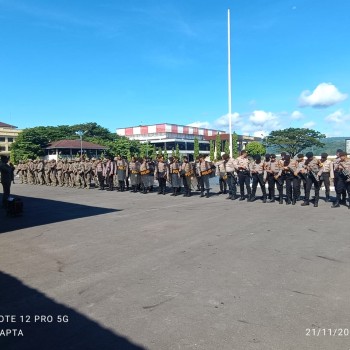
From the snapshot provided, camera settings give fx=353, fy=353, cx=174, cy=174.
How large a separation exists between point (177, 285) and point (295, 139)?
92280mm

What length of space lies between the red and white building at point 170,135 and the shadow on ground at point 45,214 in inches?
3627

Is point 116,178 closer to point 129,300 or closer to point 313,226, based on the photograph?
point 313,226

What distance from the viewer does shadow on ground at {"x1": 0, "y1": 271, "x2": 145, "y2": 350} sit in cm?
352

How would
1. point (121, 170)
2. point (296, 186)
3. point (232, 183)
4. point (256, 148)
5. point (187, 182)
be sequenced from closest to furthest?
point (296, 186), point (232, 183), point (187, 182), point (121, 170), point (256, 148)

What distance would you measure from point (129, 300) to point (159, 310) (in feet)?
1.65

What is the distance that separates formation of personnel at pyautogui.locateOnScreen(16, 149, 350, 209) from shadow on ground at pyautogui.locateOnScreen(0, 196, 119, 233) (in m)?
5.03

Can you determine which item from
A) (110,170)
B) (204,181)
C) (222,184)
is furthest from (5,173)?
(222,184)

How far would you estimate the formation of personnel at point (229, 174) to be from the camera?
43.1ft

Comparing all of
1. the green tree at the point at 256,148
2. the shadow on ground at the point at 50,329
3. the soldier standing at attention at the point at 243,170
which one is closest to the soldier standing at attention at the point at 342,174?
the soldier standing at attention at the point at 243,170

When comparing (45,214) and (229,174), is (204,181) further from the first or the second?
(45,214)

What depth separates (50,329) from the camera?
386 cm

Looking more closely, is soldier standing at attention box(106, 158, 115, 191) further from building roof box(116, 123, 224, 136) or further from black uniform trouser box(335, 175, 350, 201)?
building roof box(116, 123, 224, 136)

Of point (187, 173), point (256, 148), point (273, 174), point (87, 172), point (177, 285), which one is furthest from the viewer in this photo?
point (256, 148)

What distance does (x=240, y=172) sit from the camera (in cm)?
1490
